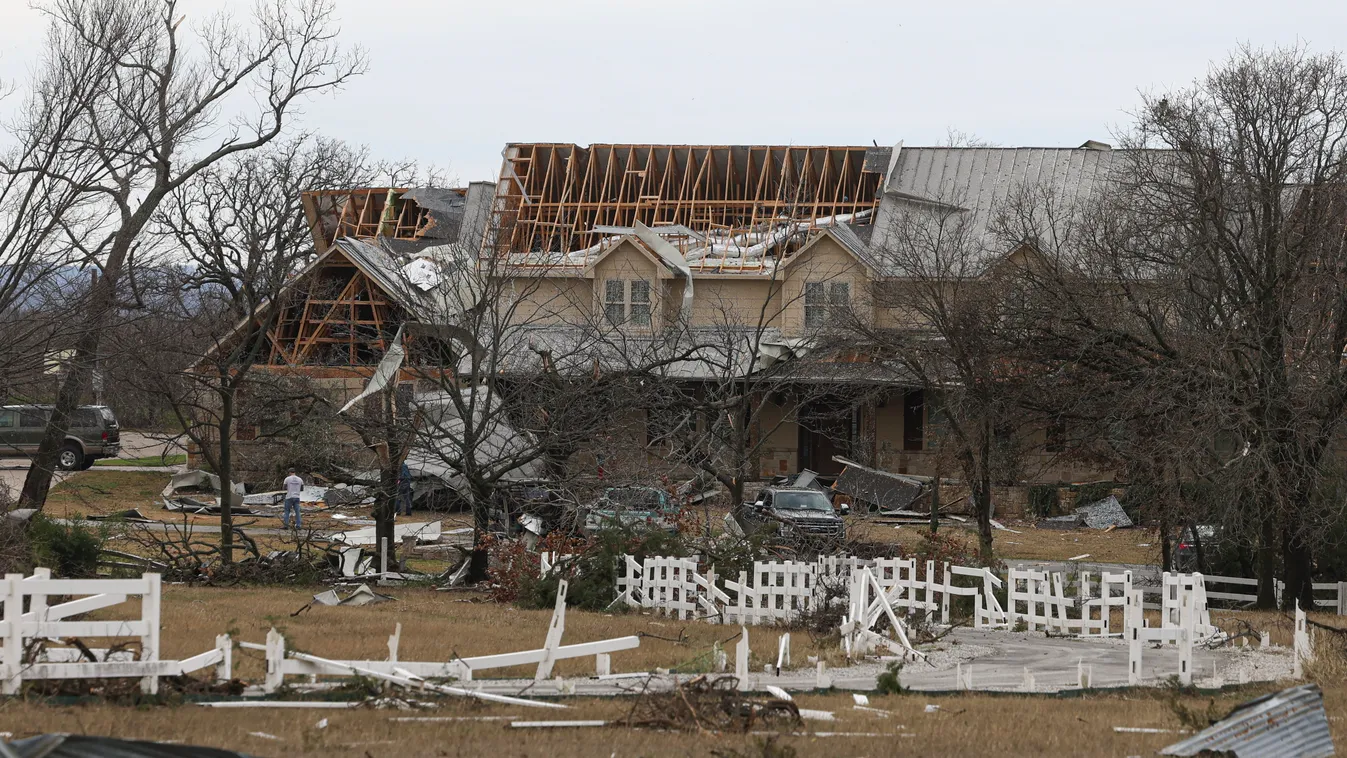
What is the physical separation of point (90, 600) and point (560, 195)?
131 ft

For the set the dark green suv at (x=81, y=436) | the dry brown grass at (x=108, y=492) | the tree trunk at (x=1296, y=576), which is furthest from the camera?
the dark green suv at (x=81, y=436)

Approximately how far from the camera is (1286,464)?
821 inches

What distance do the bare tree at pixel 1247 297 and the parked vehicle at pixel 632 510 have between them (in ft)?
21.2

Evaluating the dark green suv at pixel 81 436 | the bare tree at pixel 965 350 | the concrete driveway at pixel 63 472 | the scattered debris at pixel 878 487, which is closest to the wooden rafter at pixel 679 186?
the scattered debris at pixel 878 487

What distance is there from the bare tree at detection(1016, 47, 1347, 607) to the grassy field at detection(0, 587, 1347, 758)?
5.88 meters

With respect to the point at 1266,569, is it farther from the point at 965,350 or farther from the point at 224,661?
the point at 224,661

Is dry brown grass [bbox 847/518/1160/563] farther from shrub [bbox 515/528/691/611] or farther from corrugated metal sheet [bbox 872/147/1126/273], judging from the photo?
corrugated metal sheet [bbox 872/147/1126/273]

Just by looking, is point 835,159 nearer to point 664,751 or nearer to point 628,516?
point 628,516

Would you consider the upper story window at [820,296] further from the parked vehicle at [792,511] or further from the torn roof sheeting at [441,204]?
the torn roof sheeting at [441,204]

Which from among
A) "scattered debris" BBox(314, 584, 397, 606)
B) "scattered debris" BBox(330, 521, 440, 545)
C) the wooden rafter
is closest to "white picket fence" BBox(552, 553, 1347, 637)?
"scattered debris" BBox(314, 584, 397, 606)

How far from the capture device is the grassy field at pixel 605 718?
361 inches

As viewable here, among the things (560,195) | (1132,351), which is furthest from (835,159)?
(1132,351)

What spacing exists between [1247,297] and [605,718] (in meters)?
15.0

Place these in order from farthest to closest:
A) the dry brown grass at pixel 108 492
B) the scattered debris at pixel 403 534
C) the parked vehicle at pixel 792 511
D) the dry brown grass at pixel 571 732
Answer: the dry brown grass at pixel 108 492 < the scattered debris at pixel 403 534 < the parked vehicle at pixel 792 511 < the dry brown grass at pixel 571 732
